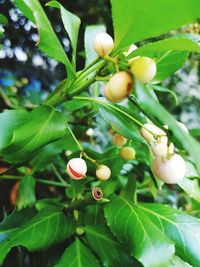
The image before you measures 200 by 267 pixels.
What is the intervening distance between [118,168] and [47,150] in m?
0.18

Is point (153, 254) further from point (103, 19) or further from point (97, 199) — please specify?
point (103, 19)

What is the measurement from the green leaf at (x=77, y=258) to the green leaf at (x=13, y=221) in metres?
0.11

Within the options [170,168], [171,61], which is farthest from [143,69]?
[171,61]

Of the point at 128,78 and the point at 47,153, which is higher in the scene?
the point at 128,78

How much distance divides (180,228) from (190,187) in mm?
94

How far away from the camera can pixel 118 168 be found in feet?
2.27

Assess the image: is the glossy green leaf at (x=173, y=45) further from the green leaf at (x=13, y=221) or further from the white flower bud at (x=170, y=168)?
the green leaf at (x=13, y=221)

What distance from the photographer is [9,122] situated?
516mm

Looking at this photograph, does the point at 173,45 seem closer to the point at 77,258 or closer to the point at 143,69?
the point at 143,69

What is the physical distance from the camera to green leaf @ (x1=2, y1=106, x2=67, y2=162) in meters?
0.48

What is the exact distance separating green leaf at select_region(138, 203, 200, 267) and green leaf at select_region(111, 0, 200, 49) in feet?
0.94

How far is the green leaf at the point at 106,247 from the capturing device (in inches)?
22.7

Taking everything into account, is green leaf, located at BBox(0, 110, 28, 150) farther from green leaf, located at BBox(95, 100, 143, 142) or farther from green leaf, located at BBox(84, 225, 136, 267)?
green leaf, located at BBox(84, 225, 136, 267)

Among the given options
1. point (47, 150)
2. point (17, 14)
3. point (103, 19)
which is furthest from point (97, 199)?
point (103, 19)
